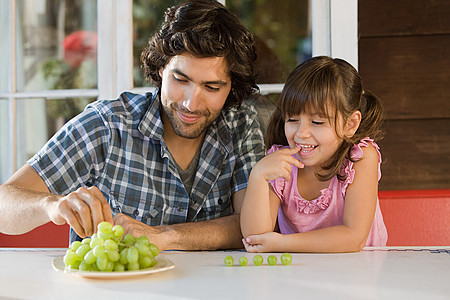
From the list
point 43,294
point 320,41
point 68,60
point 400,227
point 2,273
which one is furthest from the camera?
point 68,60

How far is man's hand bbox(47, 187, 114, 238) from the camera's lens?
4.53 feet

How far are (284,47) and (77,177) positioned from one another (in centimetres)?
114

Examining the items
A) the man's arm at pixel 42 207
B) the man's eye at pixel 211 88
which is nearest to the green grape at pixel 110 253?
the man's arm at pixel 42 207

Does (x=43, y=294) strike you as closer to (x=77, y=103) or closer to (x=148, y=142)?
(x=148, y=142)

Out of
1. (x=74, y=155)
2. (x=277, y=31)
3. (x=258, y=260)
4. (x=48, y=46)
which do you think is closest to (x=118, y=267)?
(x=258, y=260)

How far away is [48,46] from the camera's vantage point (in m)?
2.81

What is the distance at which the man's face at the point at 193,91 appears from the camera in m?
1.97

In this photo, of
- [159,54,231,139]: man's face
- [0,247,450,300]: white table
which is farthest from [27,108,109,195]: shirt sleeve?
[0,247,450,300]: white table

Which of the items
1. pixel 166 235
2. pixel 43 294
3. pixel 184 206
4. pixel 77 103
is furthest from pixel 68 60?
pixel 43 294

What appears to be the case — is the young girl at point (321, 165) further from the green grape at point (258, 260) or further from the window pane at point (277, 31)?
the window pane at point (277, 31)

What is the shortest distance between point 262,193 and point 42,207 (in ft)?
2.10

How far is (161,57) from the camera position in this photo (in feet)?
6.82

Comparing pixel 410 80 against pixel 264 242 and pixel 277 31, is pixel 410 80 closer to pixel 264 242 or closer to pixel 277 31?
pixel 277 31

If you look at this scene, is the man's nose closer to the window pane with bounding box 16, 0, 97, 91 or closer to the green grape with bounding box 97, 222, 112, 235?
the green grape with bounding box 97, 222, 112, 235
